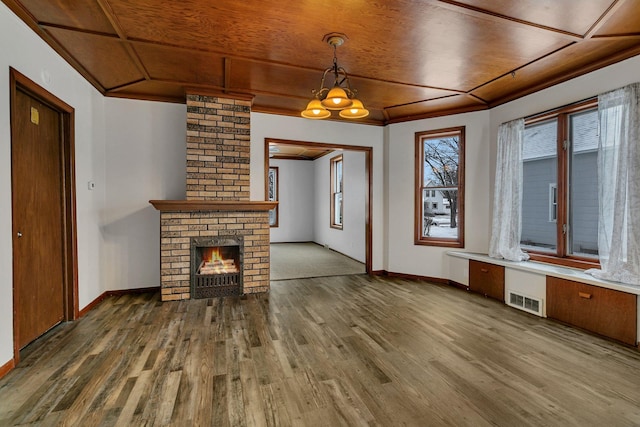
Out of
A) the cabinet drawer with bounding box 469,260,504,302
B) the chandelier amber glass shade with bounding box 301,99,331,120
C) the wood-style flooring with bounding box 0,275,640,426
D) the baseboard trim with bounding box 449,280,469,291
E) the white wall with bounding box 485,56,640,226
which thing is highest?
the white wall with bounding box 485,56,640,226

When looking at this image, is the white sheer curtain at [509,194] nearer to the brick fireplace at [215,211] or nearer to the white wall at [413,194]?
the white wall at [413,194]

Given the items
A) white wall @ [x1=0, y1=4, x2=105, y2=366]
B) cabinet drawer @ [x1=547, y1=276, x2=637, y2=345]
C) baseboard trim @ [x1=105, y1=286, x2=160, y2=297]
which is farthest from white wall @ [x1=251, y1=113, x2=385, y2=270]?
cabinet drawer @ [x1=547, y1=276, x2=637, y2=345]

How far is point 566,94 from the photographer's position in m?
3.63

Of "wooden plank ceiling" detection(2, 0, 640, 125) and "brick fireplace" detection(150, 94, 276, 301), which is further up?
"wooden plank ceiling" detection(2, 0, 640, 125)

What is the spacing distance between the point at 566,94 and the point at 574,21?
1359 mm

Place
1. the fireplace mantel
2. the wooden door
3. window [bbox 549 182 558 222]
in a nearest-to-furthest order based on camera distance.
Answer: the wooden door
window [bbox 549 182 558 222]
the fireplace mantel

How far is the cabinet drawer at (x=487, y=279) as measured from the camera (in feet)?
13.6

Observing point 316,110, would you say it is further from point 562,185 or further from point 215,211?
point 562,185

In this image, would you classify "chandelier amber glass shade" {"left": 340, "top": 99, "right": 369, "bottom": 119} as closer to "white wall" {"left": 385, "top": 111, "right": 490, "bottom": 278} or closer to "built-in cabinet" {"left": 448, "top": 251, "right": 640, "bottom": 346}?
"white wall" {"left": 385, "top": 111, "right": 490, "bottom": 278}

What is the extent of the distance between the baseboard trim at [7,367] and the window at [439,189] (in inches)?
195

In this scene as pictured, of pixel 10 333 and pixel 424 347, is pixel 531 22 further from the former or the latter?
pixel 10 333

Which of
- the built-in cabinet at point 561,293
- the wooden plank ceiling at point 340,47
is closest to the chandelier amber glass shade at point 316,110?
the wooden plank ceiling at point 340,47

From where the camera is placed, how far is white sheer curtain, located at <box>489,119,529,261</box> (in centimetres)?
412

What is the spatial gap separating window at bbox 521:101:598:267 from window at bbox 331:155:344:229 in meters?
4.47
